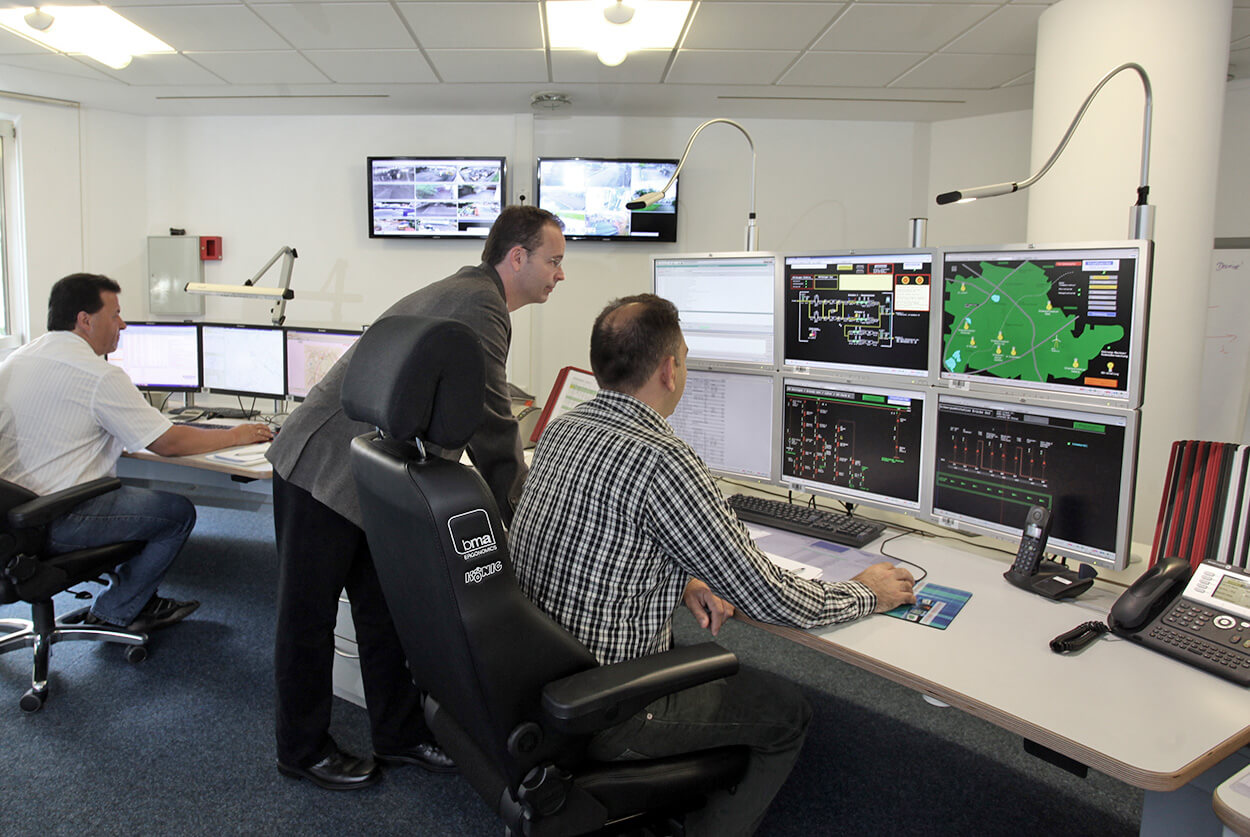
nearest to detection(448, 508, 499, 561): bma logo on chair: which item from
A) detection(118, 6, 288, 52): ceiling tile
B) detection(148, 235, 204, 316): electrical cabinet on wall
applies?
detection(118, 6, 288, 52): ceiling tile

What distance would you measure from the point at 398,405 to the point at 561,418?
528mm

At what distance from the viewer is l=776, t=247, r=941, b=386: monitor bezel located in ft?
6.10

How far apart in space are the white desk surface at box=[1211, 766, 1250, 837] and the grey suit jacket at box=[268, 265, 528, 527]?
139 cm

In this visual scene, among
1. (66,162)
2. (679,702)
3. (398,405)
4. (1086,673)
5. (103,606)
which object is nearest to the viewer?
(398,405)

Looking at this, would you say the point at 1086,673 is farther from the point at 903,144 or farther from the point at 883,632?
the point at 903,144

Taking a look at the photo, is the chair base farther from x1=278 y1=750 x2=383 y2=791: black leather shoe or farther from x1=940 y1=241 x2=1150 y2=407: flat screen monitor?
x1=940 y1=241 x2=1150 y2=407: flat screen monitor

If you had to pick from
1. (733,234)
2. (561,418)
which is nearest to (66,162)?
(733,234)

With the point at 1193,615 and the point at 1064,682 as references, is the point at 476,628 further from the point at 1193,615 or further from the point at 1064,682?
the point at 1193,615

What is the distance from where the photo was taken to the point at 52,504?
7.48 feet

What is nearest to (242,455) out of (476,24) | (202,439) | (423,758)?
(202,439)

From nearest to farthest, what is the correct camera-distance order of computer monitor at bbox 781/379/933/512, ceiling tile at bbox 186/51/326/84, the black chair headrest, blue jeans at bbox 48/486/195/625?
1. the black chair headrest
2. computer monitor at bbox 781/379/933/512
3. blue jeans at bbox 48/486/195/625
4. ceiling tile at bbox 186/51/326/84

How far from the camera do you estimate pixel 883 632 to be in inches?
57.6

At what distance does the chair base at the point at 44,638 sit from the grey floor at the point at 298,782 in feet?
0.17

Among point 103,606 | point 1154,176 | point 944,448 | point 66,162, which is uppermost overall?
point 66,162
